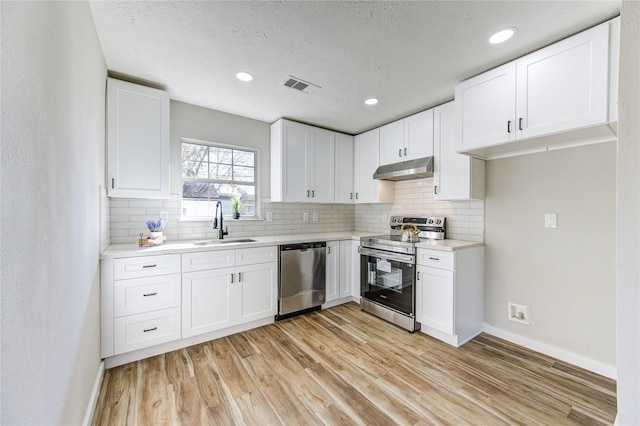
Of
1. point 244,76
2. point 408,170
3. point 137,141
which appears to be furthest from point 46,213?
point 408,170

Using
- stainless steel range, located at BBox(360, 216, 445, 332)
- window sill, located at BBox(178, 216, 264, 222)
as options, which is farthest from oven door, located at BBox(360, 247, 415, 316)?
window sill, located at BBox(178, 216, 264, 222)

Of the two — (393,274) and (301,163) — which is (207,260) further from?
(393,274)

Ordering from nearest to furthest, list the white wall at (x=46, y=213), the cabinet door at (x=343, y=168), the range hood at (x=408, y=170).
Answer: the white wall at (x=46, y=213) < the range hood at (x=408, y=170) < the cabinet door at (x=343, y=168)

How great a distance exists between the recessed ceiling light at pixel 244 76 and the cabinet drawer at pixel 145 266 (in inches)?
67.7

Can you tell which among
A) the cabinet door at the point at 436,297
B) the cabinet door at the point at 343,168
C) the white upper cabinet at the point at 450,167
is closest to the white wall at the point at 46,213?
the cabinet door at the point at 436,297

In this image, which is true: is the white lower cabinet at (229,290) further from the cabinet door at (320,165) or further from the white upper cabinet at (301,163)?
the cabinet door at (320,165)

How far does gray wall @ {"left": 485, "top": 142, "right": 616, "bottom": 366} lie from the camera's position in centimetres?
212

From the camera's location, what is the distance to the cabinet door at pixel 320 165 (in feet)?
12.1

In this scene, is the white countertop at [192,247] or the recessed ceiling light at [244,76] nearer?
the white countertop at [192,247]

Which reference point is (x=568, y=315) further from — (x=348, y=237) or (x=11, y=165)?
(x=11, y=165)

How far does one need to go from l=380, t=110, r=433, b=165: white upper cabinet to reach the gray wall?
739 millimetres

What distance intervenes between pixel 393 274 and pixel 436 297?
21.3 inches

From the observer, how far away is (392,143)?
3500 mm

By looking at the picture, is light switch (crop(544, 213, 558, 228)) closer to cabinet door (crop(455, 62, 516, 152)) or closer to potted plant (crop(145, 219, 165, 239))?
cabinet door (crop(455, 62, 516, 152))
